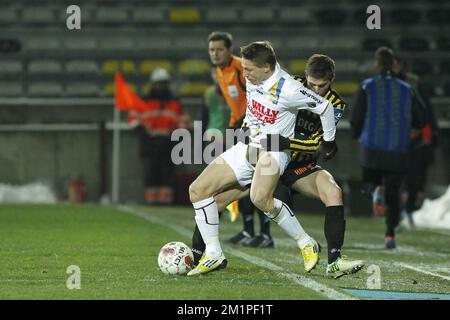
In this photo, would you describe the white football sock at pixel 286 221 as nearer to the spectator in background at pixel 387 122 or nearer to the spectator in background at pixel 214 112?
the spectator in background at pixel 387 122

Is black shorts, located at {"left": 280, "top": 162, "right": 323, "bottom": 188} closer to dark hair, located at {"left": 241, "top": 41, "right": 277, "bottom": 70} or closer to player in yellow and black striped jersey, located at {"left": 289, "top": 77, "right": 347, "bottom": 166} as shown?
player in yellow and black striped jersey, located at {"left": 289, "top": 77, "right": 347, "bottom": 166}

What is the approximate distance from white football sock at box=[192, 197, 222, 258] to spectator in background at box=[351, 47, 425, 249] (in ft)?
11.9

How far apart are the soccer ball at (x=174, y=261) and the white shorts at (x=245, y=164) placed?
2.17 feet

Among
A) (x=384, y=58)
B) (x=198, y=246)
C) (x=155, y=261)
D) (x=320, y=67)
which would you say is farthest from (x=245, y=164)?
(x=384, y=58)

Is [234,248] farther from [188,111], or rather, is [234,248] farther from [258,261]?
[188,111]

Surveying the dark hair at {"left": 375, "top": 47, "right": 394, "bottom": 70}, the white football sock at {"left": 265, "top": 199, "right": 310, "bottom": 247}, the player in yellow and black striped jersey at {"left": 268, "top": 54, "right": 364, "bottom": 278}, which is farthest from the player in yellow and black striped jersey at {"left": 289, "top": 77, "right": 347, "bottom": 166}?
the dark hair at {"left": 375, "top": 47, "right": 394, "bottom": 70}

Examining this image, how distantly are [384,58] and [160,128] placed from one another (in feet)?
24.5

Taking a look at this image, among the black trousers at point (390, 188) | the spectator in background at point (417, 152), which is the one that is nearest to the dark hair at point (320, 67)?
the black trousers at point (390, 188)

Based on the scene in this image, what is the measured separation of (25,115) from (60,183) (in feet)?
4.74

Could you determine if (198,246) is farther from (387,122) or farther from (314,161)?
(387,122)

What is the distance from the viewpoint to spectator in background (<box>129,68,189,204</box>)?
17.8 meters

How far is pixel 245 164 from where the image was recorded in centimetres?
772

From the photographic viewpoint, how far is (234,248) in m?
10.0

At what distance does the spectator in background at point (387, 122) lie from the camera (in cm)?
1102
